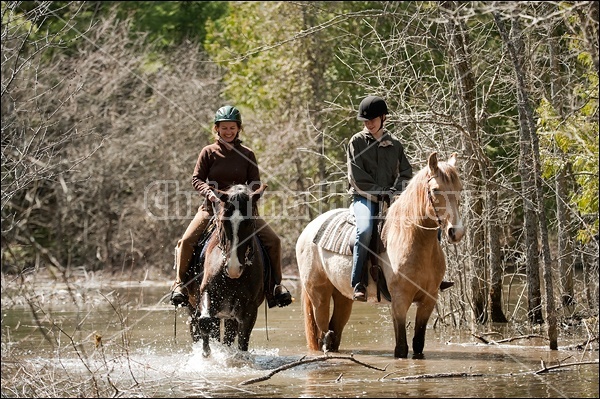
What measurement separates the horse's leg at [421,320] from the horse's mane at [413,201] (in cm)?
83

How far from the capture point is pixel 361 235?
11.5 m

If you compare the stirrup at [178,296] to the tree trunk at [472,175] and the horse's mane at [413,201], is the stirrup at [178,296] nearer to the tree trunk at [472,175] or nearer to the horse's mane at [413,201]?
the horse's mane at [413,201]

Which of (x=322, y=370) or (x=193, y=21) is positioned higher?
(x=193, y=21)

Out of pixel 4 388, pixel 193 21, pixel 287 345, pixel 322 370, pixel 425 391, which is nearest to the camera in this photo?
pixel 4 388

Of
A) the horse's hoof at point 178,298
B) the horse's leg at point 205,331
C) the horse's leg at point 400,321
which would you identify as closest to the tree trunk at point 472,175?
the horse's leg at point 400,321

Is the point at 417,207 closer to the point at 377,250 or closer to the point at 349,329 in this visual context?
the point at 377,250

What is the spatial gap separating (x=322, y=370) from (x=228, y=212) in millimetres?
1871

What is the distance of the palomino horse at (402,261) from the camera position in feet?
34.7

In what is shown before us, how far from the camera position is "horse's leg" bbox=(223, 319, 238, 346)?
37.3ft

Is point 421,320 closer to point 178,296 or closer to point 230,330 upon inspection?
point 230,330

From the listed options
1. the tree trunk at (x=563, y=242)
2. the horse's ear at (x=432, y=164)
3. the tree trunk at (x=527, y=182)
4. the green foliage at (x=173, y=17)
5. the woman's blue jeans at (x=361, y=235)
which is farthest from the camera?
the green foliage at (x=173, y=17)

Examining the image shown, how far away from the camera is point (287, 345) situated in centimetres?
1312

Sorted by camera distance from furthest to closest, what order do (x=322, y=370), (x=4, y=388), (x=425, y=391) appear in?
(x=322, y=370) → (x=425, y=391) → (x=4, y=388)

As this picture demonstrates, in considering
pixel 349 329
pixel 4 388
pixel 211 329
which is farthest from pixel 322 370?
pixel 349 329
